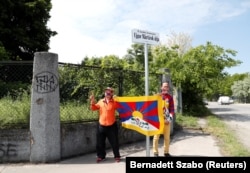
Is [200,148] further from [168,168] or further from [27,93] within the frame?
[168,168]

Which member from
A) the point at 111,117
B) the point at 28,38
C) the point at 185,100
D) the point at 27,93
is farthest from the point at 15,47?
the point at 111,117

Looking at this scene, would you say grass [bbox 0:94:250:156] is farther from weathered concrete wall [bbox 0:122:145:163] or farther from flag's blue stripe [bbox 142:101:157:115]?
flag's blue stripe [bbox 142:101:157:115]

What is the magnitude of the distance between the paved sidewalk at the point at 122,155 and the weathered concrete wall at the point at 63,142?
203mm

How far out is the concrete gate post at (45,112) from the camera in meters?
8.14

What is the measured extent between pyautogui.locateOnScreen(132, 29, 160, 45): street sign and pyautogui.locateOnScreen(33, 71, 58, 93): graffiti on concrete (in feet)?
8.72

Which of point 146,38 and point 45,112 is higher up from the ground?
point 146,38

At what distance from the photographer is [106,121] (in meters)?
8.20

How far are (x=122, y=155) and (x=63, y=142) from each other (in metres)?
1.47

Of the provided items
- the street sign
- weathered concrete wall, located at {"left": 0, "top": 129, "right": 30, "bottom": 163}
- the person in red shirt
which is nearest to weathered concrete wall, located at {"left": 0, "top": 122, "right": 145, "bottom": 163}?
weathered concrete wall, located at {"left": 0, "top": 129, "right": 30, "bottom": 163}

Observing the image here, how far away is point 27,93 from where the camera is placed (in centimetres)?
936

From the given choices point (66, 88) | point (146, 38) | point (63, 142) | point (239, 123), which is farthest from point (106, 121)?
point (239, 123)

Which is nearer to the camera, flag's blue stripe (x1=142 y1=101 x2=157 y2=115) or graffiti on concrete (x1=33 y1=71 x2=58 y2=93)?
flag's blue stripe (x1=142 y1=101 x2=157 y2=115)

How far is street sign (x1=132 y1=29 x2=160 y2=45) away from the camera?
21.4 ft

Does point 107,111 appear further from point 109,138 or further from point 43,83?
point 43,83
